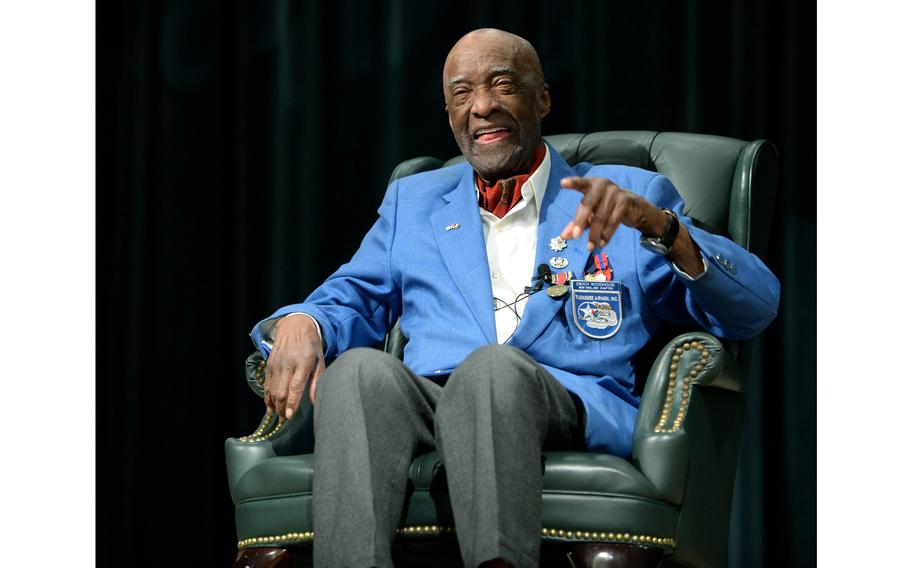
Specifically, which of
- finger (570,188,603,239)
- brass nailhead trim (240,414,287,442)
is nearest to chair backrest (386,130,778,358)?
brass nailhead trim (240,414,287,442)

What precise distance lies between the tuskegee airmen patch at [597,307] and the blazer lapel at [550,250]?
0.03 meters

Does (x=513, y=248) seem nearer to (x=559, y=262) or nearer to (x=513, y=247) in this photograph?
(x=513, y=247)

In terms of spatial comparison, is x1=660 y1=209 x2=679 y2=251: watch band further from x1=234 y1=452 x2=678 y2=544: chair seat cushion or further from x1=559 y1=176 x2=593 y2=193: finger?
x1=234 y1=452 x2=678 y2=544: chair seat cushion

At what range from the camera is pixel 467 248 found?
226cm

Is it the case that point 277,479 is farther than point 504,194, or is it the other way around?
point 504,194

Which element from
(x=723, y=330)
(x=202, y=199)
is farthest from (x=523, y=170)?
(x=202, y=199)

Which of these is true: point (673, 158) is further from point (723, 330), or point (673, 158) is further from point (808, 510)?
point (808, 510)

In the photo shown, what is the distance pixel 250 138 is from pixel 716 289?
1.59m

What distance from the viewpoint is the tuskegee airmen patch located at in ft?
7.07

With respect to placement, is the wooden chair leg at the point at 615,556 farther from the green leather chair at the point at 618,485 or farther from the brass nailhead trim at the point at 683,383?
the brass nailhead trim at the point at 683,383

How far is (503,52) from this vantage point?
2318mm

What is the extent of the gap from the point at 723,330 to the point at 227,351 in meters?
1.50

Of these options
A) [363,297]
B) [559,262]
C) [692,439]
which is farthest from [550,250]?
[692,439]

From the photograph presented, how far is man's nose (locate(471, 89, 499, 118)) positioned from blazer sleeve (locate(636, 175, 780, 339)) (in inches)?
12.9
